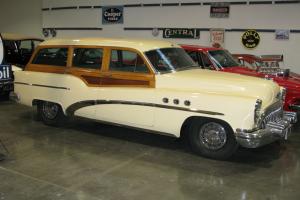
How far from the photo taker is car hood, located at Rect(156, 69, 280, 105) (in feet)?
18.7

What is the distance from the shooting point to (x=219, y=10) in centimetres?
1239

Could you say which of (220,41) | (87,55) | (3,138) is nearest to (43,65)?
(87,55)

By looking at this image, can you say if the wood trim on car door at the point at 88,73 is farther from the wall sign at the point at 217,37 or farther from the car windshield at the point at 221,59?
the wall sign at the point at 217,37

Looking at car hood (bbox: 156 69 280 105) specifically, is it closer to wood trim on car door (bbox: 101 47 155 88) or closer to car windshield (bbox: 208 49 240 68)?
wood trim on car door (bbox: 101 47 155 88)

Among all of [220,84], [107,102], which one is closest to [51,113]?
[107,102]

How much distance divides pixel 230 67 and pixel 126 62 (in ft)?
9.83

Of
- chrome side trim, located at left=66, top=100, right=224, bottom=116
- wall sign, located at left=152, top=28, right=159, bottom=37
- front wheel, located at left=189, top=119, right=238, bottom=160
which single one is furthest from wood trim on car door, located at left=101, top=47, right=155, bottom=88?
wall sign, located at left=152, top=28, right=159, bottom=37

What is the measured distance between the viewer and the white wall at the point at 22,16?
1709 centimetres

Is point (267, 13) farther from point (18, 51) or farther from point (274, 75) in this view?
point (18, 51)

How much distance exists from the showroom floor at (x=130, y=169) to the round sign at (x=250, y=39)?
522cm

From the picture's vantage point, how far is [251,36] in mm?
12055

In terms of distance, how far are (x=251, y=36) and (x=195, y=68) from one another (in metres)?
5.80

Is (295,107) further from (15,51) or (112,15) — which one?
(112,15)

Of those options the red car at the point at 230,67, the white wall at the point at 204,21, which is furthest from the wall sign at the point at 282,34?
the red car at the point at 230,67
